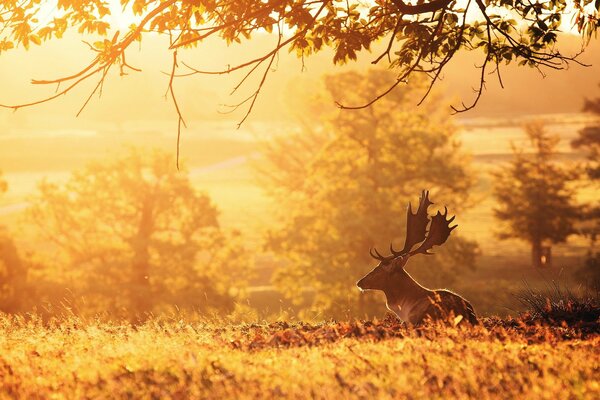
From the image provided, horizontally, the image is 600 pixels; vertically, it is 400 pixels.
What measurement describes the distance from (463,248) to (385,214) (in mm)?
3833

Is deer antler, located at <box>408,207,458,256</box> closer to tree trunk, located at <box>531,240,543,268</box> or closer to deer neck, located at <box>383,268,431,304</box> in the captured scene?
deer neck, located at <box>383,268,431,304</box>

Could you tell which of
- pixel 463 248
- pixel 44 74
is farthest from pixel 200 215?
pixel 44 74

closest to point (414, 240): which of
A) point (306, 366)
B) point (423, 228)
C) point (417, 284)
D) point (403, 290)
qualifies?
point (423, 228)

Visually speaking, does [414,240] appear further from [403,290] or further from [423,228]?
[403,290]

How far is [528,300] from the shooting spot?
38.3 feet

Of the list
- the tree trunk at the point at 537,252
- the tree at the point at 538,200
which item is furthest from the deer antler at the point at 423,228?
Answer: the tree trunk at the point at 537,252

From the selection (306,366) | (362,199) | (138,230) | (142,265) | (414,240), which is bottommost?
(142,265)

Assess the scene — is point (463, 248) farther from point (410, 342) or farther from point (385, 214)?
point (410, 342)

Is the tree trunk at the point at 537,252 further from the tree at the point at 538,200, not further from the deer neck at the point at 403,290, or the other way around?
the deer neck at the point at 403,290

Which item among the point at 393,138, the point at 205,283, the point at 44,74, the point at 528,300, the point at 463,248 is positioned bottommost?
the point at 205,283

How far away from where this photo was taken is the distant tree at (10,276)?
106ft

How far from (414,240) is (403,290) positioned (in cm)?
75

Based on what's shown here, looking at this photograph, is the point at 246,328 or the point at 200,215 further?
the point at 200,215

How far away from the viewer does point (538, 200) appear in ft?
153
